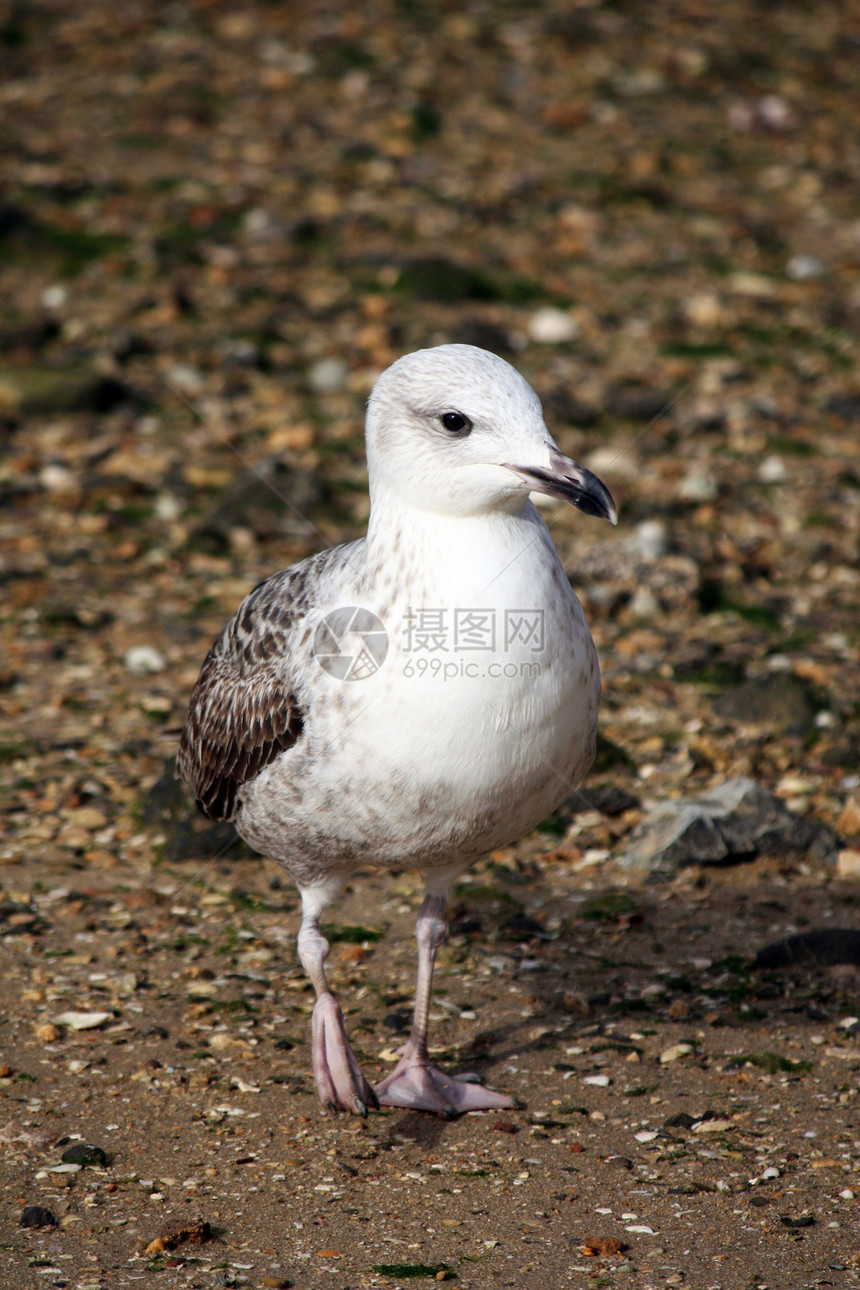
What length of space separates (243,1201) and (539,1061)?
3.75 ft

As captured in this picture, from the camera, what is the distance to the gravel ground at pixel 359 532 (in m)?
3.96

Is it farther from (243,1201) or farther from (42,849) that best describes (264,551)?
(243,1201)

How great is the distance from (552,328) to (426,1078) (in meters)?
6.57

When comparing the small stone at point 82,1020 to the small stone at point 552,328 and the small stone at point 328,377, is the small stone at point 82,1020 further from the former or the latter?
the small stone at point 552,328

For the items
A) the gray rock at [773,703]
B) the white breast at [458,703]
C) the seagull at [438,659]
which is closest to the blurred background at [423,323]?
the gray rock at [773,703]

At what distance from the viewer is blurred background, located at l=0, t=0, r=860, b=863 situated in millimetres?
6746

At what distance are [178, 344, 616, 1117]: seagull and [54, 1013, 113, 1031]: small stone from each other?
0.81 m

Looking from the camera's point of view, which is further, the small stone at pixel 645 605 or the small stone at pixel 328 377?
the small stone at pixel 328 377

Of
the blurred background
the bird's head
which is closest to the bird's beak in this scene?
the bird's head

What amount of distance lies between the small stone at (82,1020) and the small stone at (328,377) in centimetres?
540

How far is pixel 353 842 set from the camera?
4.04 m

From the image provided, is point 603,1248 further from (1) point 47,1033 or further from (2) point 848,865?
(2) point 848,865

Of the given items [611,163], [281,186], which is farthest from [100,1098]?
[611,163]

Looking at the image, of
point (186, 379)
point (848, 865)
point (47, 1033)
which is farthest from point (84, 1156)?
point (186, 379)
